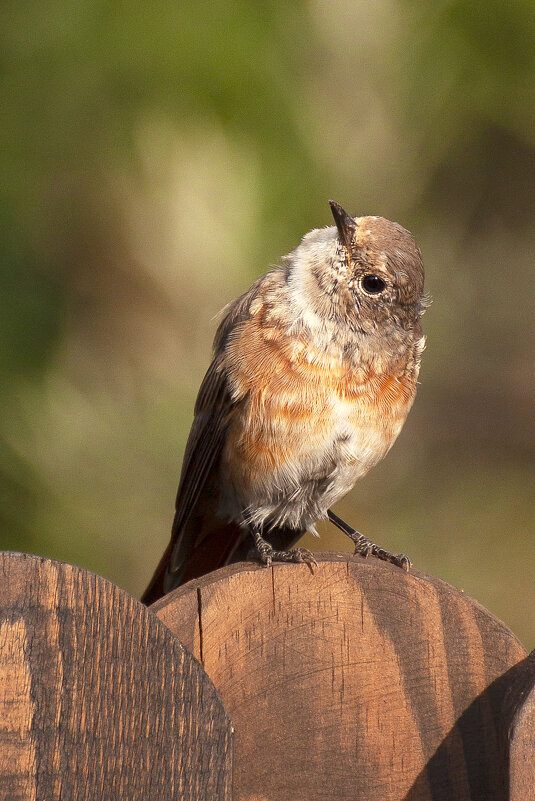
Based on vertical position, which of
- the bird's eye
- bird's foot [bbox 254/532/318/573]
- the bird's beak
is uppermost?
the bird's beak

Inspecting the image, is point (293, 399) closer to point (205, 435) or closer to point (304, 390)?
point (304, 390)

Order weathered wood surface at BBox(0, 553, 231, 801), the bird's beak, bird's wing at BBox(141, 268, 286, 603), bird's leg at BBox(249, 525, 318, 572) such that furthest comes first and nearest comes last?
1. bird's wing at BBox(141, 268, 286, 603)
2. the bird's beak
3. bird's leg at BBox(249, 525, 318, 572)
4. weathered wood surface at BBox(0, 553, 231, 801)

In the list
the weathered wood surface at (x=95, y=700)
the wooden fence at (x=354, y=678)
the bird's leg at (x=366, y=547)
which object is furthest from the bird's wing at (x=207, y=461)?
the weathered wood surface at (x=95, y=700)

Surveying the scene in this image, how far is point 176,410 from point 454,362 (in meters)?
0.96

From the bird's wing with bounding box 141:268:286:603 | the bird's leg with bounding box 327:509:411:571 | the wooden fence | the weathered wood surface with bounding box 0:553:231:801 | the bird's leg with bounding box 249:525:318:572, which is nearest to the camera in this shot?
the weathered wood surface with bounding box 0:553:231:801

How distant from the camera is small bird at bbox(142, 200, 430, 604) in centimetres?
246

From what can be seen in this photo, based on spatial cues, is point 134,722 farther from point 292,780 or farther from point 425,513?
point 425,513

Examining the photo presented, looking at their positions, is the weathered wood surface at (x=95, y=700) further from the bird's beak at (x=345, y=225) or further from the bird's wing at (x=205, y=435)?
the bird's beak at (x=345, y=225)

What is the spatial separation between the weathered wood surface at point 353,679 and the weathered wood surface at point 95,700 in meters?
0.17

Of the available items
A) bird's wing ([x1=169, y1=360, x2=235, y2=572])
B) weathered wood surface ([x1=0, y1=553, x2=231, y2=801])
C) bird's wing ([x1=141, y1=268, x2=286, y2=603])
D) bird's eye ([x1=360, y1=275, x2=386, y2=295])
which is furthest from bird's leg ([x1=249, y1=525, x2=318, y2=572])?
bird's eye ([x1=360, y1=275, x2=386, y2=295])

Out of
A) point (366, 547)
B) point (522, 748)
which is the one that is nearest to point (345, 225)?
point (366, 547)

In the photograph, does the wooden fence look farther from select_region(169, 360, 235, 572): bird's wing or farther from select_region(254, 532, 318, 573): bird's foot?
select_region(169, 360, 235, 572): bird's wing

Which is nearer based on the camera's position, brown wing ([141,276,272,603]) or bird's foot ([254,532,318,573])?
bird's foot ([254,532,318,573])

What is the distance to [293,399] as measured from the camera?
8.00 feet
